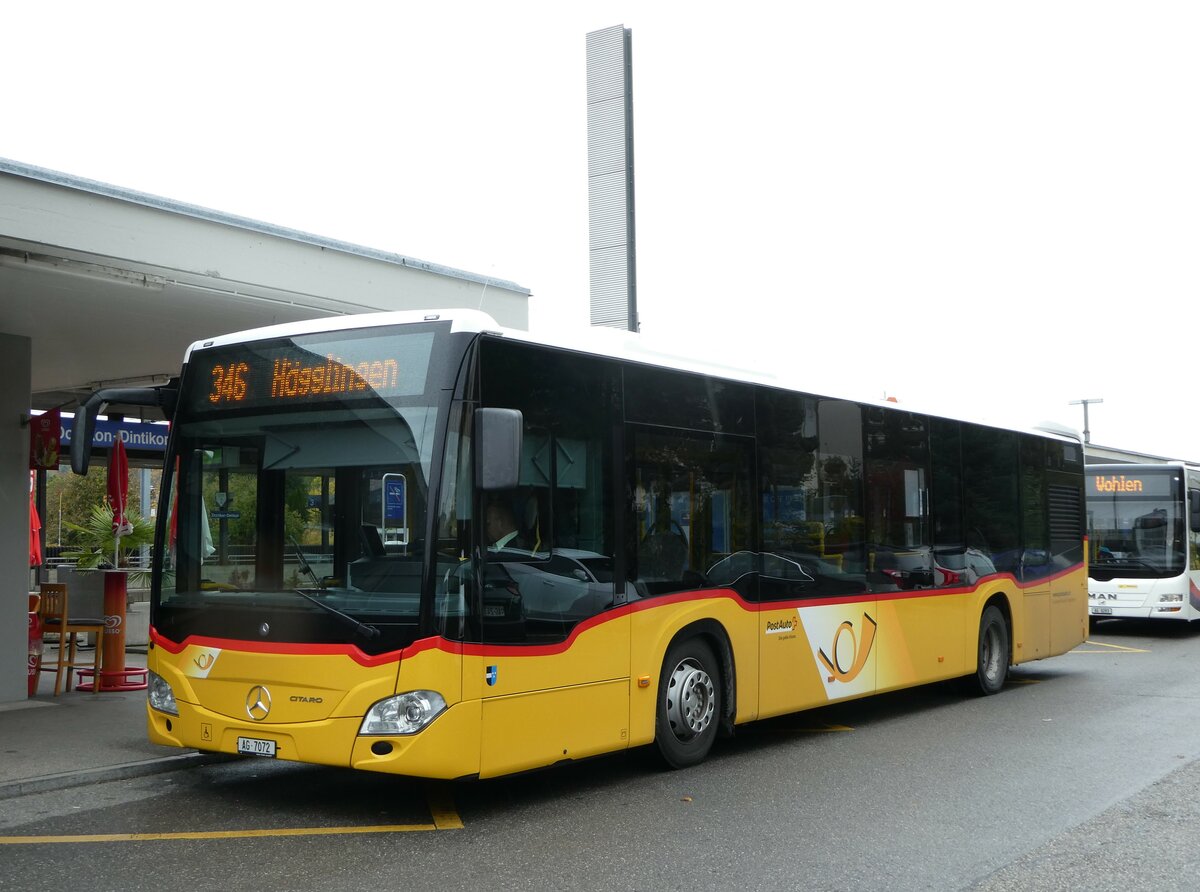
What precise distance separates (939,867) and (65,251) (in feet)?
24.7

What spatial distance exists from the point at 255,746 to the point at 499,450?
2.26 m

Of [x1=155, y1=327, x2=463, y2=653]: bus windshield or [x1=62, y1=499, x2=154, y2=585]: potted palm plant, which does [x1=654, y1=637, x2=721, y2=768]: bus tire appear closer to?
[x1=155, y1=327, x2=463, y2=653]: bus windshield

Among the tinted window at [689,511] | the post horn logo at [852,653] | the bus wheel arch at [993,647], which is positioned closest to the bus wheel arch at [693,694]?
the tinted window at [689,511]

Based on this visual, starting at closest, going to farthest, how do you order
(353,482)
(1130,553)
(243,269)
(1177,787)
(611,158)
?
1. (353,482)
2. (1177,787)
3. (243,269)
4. (611,158)
5. (1130,553)

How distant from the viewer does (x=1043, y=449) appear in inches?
573

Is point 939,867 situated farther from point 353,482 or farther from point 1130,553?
point 1130,553

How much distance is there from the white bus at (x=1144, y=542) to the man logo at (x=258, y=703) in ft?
58.8

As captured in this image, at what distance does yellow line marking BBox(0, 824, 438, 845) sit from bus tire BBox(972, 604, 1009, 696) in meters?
7.87

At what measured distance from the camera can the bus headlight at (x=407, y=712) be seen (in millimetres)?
6629

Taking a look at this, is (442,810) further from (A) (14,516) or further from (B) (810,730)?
(A) (14,516)

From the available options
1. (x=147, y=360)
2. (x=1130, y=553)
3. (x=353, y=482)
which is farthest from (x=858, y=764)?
(x=1130, y=553)

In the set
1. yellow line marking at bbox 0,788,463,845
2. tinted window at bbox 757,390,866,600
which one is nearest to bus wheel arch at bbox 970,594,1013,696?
tinted window at bbox 757,390,866,600

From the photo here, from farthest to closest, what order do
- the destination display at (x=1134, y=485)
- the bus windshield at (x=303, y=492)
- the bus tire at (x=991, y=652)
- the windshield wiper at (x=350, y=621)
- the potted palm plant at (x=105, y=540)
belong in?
1. the destination display at (x=1134, y=485)
2. the potted palm plant at (x=105, y=540)
3. the bus tire at (x=991, y=652)
4. the bus windshield at (x=303, y=492)
5. the windshield wiper at (x=350, y=621)

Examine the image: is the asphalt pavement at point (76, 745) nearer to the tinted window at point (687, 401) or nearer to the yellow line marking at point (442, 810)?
the yellow line marking at point (442, 810)
